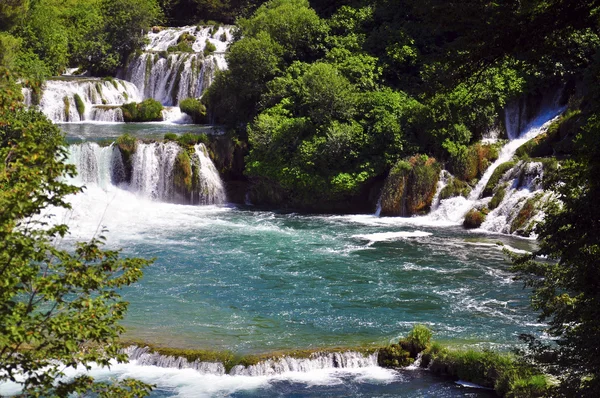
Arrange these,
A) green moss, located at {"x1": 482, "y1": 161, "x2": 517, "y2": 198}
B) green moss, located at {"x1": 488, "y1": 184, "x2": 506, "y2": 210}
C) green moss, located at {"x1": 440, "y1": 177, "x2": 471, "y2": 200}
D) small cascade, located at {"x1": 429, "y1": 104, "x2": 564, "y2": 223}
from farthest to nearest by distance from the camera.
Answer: green moss, located at {"x1": 440, "y1": 177, "x2": 471, "y2": 200}
small cascade, located at {"x1": 429, "y1": 104, "x2": 564, "y2": 223}
green moss, located at {"x1": 482, "y1": 161, "x2": 517, "y2": 198}
green moss, located at {"x1": 488, "y1": 184, "x2": 506, "y2": 210}

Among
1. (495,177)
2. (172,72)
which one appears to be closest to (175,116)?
(172,72)

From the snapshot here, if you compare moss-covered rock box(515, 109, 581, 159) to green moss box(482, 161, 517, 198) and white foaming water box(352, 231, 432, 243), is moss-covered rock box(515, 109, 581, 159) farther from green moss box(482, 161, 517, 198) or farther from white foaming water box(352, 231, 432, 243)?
white foaming water box(352, 231, 432, 243)


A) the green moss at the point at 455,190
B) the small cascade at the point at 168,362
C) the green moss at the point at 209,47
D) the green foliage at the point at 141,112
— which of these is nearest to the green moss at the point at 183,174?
the green foliage at the point at 141,112

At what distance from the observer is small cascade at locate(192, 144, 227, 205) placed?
34.6m

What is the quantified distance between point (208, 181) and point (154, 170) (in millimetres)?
2524

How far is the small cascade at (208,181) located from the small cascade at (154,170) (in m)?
1.20

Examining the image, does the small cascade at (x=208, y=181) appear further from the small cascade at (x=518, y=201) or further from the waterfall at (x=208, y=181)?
the small cascade at (x=518, y=201)

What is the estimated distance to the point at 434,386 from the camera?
632 inches

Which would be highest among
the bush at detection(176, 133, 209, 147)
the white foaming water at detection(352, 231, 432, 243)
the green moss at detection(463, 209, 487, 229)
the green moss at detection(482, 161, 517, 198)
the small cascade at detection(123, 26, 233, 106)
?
the small cascade at detection(123, 26, 233, 106)

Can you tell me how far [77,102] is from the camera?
1672 inches

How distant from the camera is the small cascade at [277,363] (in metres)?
16.7

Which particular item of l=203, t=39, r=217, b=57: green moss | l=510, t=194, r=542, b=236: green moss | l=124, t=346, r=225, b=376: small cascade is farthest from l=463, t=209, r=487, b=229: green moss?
l=203, t=39, r=217, b=57: green moss

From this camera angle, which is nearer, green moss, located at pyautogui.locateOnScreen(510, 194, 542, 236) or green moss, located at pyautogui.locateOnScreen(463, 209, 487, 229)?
green moss, located at pyautogui.locateOnScreen(510, 194, 542, 236)

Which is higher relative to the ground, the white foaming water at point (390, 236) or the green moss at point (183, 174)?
the green moss at point (183, 174)
